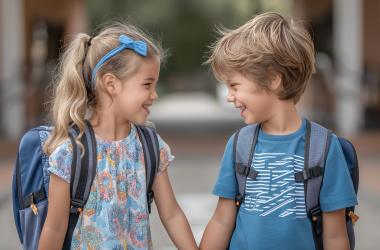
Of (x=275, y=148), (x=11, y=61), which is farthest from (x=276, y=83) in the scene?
(x=11, y=61)

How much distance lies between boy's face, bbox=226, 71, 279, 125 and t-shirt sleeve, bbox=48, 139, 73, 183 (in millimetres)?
689

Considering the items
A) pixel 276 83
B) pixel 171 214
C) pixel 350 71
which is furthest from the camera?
pixel 350 71

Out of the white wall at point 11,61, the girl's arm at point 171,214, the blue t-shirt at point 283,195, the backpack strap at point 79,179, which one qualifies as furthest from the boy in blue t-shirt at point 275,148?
the white wall at point 11,61

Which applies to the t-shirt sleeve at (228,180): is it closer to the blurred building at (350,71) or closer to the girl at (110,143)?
the girl at (110,143)

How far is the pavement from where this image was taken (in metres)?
4.34

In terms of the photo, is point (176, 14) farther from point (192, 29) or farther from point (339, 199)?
point (339, 199)

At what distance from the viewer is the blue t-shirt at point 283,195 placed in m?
1.72

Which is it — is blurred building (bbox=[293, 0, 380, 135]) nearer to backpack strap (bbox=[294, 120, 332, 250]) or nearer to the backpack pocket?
backpack strap (bbox=[294, 120, 332, 250])

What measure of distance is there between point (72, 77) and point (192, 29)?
32418 mm

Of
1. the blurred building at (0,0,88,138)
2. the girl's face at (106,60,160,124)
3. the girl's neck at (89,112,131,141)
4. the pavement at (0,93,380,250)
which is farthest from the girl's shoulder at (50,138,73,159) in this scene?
the blurred building at (0,0,88,138)

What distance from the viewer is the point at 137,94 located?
1913mm

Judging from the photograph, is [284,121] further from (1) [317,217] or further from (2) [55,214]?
(2) [55,214]

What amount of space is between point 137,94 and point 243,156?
0.52 meters

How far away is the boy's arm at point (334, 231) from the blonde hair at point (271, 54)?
494 millimetres
